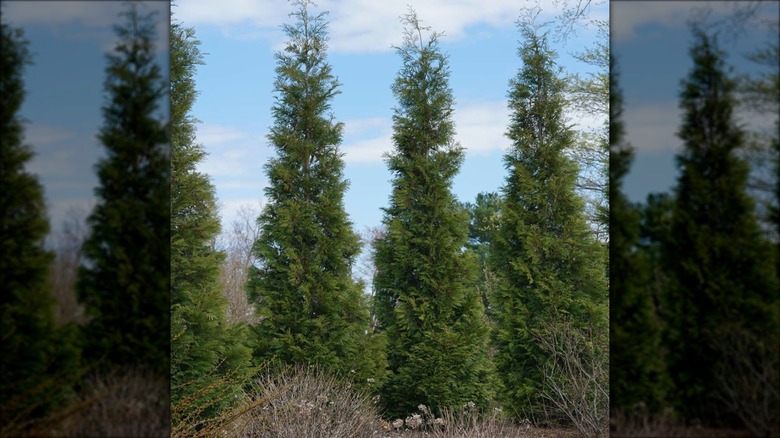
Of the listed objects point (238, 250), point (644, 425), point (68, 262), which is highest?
point (238, 250)

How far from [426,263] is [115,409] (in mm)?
7743

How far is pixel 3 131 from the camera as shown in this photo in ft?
6.71

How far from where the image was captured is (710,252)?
1852 millimetres

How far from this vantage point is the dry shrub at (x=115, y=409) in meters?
1.96

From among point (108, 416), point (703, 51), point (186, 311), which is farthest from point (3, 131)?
point (186, 311)

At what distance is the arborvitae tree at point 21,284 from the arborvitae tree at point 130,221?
0.11 metres

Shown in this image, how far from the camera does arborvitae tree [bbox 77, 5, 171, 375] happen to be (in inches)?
79.9

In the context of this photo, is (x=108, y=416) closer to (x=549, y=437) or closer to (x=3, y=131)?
(x=3, y=131)

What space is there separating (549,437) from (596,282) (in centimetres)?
222

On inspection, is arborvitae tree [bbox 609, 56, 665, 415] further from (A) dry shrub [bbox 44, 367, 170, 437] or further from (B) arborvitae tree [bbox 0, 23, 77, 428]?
(B) arborvitae tree [bbox 0, 23, 77, 428]

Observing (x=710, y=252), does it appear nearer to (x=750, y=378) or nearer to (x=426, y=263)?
(x=750, y=378)

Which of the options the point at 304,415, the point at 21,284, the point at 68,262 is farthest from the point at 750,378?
the point at 304,415

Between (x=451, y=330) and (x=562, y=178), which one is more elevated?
(x=562, y=178)

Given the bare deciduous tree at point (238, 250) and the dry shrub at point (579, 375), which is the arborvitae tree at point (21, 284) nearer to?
the dry shrub at point (579, 375)
